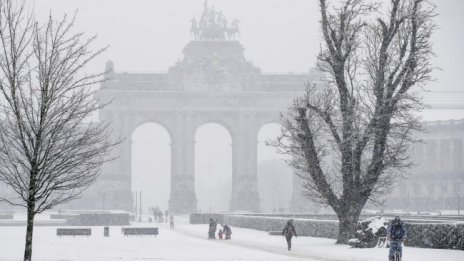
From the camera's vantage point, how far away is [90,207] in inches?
4151

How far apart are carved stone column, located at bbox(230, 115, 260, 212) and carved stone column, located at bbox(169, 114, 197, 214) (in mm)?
5292

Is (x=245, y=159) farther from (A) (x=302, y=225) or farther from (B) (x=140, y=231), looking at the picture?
(A) (x=302, y=225)

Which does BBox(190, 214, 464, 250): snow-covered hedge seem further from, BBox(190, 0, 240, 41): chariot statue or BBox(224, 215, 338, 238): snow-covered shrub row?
BBox(190, 0, 240, 41): chariot statue

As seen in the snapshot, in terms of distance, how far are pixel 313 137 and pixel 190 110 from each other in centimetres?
6890

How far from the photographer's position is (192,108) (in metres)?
107

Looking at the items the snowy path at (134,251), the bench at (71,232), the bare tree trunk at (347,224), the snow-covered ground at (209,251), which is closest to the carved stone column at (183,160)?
the bench at (71,232)

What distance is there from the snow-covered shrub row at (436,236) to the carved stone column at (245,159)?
73.1 m

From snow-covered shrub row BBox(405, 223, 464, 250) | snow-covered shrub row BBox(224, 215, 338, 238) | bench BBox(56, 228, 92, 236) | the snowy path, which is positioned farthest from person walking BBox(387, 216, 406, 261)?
bench BBox(56, 228, 92, 236)

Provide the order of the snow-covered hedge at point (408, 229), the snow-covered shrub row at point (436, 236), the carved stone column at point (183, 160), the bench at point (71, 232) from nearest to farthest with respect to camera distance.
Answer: the snow-covered shrub row at point (436, 236)
the snow-covered hedge at point (408, 229)
the bench at point (71, 232)
the carved stone column at point (183, 160)

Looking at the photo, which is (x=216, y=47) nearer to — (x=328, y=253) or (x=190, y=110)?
(x=190, y=110)

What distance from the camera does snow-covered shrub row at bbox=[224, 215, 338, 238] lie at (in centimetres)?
4081

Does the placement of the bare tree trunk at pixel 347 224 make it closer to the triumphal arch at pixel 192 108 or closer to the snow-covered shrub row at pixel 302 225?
the snow-covered shrub row at pixel 302 225

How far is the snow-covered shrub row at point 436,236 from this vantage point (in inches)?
1209

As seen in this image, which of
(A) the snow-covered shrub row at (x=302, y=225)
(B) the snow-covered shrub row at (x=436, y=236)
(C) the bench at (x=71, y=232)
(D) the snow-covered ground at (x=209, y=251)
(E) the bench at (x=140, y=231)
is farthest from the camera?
(E) the bench at (x=140, y=231)
